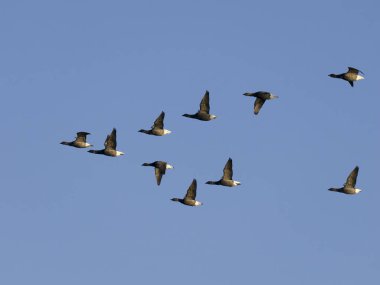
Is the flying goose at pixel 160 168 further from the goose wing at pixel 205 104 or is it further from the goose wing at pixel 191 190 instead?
the goose wing at pixel 205 104

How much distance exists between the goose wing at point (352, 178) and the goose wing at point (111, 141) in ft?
83.2

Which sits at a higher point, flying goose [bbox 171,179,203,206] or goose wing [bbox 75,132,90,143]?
goose wing [bbox 75,132,90,143]

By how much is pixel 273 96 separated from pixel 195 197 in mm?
14209

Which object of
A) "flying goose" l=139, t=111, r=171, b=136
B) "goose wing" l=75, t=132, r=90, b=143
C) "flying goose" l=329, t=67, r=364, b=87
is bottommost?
"goose wing" l=75, t=132, r=90, b=143

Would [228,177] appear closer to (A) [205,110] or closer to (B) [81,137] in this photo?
(A) [205,110]

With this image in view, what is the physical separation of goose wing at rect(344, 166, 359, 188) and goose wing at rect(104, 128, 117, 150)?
25.4 metres

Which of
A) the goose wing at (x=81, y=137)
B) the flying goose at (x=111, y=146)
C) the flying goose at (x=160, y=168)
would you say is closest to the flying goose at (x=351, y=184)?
the flying goose at (x=160, y=168)

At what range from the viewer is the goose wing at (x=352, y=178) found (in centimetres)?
15025

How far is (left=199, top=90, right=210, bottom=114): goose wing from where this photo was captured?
492 ft

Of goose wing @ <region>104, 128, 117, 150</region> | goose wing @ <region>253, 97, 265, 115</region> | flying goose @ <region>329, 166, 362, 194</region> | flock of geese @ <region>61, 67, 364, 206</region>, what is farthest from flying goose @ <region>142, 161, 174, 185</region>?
flying goose @ <region>329, 166, 362, 194</region>

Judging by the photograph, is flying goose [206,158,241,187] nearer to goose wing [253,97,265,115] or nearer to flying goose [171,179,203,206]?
flying goose [171,179,203,206]

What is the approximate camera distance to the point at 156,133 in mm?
151875

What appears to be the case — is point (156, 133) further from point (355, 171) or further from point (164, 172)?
point (355, 171)

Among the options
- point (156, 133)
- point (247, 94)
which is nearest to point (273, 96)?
point (247, 94)
